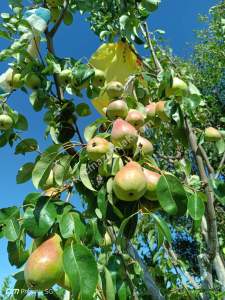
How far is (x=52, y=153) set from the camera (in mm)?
1088

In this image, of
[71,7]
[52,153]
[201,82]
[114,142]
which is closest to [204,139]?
[114,142]

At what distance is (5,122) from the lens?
1.31 meters

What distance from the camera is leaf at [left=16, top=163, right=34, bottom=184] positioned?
1.27 metres

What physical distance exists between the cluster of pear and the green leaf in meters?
0.62

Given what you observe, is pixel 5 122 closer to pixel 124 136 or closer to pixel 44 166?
pixel 44 166

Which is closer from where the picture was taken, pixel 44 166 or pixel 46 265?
pixel 46 265

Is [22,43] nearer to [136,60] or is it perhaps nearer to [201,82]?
[136,60]

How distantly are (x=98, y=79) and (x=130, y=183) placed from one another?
57 cm

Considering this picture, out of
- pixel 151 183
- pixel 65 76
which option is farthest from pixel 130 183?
pixel 65 76

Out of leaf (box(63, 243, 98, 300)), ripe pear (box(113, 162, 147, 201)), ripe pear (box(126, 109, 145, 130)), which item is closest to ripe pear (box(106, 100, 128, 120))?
ripe pear (box(126, 109, 145, 130))

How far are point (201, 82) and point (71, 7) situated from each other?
9.23 meters

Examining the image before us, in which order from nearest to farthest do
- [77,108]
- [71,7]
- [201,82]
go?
[77,108], [71,7], [201,82]

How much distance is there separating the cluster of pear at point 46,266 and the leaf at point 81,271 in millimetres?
64

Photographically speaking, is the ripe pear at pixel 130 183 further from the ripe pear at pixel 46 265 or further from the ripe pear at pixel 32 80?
the ripe pear at pixel 32 80
